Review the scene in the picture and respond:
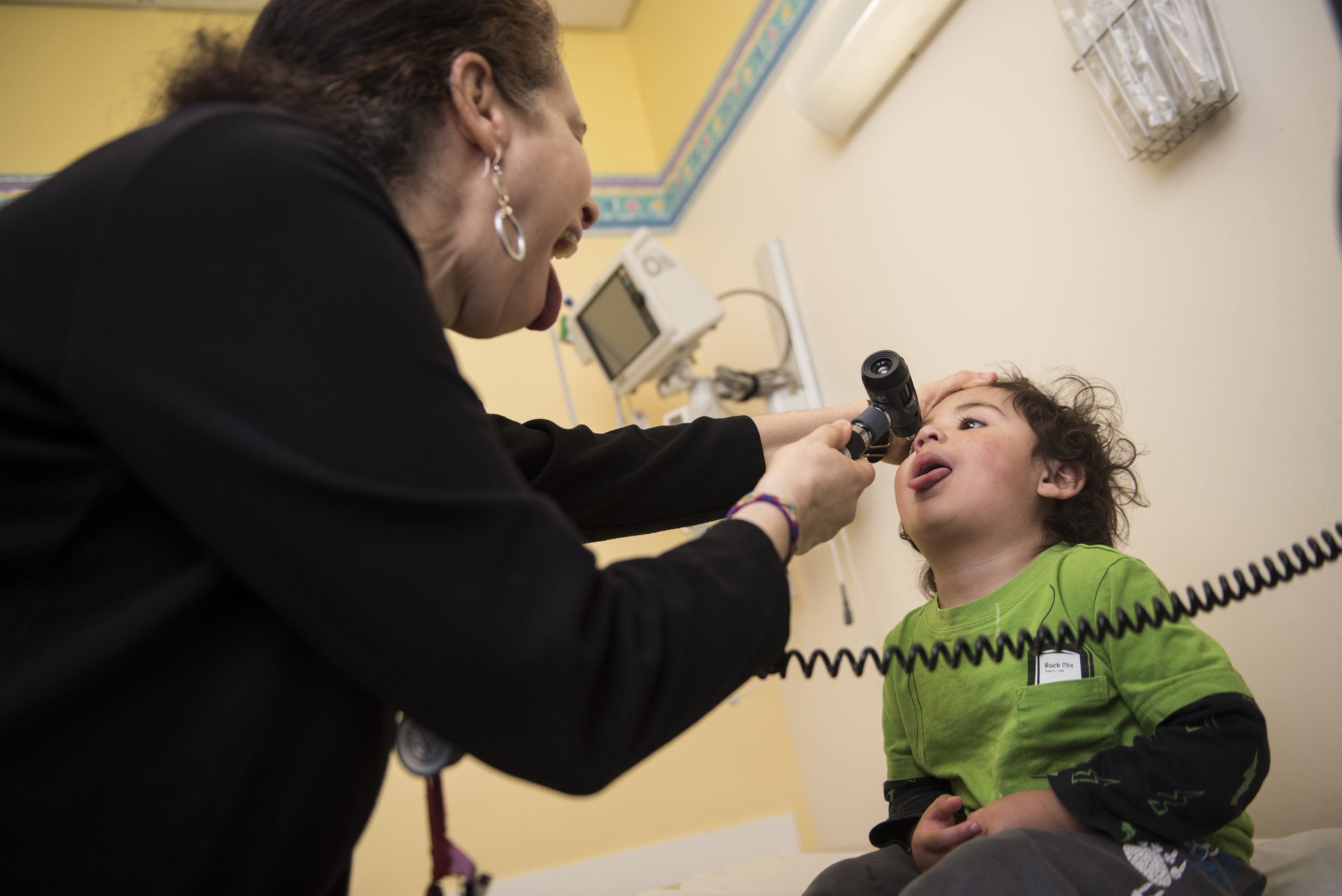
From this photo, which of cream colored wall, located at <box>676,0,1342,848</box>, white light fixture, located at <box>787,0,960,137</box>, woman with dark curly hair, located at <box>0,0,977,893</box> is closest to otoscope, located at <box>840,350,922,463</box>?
woman with dark curly hair, located at <box>0,0,977,893</box>

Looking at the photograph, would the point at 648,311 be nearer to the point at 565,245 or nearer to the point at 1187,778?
the point at 565,245

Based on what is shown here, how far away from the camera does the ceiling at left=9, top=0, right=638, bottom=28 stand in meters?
3.03

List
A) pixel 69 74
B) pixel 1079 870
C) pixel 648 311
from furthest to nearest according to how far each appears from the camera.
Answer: pixel 69 74 < pixel 648 311 < pixel 1079 870

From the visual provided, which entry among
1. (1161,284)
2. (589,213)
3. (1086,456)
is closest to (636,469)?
(589,213)

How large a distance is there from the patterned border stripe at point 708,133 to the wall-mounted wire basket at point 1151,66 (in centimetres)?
108

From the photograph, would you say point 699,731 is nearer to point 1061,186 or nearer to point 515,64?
point 1061,186

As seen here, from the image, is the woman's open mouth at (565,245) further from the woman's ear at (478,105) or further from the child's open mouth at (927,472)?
the child's open mouth at (927,472)

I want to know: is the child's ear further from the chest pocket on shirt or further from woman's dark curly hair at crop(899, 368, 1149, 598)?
the chest pocket on shirt

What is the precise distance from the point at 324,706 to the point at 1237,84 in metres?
1.48

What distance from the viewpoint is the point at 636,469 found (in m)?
1.22

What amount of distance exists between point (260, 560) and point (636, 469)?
69 cm

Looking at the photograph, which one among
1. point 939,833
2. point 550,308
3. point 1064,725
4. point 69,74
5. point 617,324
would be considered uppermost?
point 550,308

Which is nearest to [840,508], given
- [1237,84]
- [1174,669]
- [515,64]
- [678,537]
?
[1174,669]

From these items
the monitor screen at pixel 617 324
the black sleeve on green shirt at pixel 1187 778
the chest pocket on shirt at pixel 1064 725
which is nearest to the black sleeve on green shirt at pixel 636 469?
the chest pocket on shirt at pixel 1064 725
